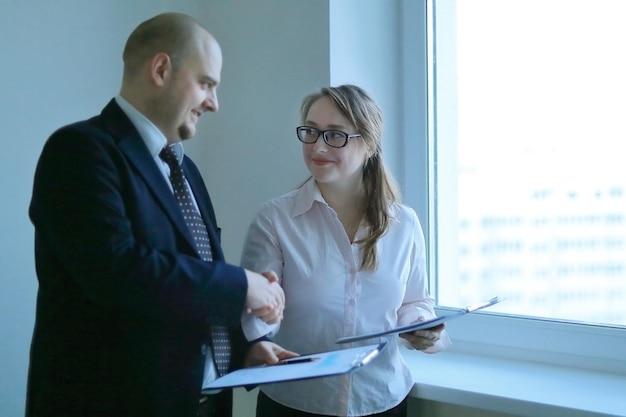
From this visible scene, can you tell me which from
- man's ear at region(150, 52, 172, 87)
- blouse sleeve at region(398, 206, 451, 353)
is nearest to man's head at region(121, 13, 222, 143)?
man's ear at region(150, 52, 172, 87)

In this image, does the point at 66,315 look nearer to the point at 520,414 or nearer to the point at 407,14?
the point at 520,414

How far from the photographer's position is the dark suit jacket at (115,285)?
111cm

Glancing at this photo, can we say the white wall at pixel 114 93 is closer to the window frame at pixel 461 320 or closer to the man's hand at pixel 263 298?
the window frame at pixel 461 320

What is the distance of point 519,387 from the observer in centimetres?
172

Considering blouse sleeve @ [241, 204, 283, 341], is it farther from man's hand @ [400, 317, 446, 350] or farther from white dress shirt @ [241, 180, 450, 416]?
man's hand @ [400, 317, 446, 350]

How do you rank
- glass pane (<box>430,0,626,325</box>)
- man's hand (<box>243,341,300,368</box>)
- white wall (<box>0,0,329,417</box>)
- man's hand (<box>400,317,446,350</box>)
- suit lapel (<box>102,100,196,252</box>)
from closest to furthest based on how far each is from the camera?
suit lapel (<box>102,100,196,252</box>)
man's hand (<box>243,341,300,368</box>)
man's hand (<box>400,317,446,350</box>)
white wall (<box>0,0,329,417</box>)
glass pane (<box>430,0,626,325</box>)

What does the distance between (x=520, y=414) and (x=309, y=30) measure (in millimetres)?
1301

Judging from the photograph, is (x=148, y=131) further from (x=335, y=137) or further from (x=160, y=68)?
(x=335, y=137)

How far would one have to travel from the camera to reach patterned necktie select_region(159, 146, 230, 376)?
1344mm

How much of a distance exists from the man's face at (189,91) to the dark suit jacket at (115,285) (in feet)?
0.26

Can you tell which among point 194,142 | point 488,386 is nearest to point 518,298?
point 488,386

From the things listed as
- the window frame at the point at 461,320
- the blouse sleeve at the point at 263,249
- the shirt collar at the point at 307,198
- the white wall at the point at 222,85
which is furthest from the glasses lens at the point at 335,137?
the window frame at the point at 461,320

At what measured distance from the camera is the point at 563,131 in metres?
1.92

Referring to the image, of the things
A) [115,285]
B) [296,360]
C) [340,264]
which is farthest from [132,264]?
[340,264]
